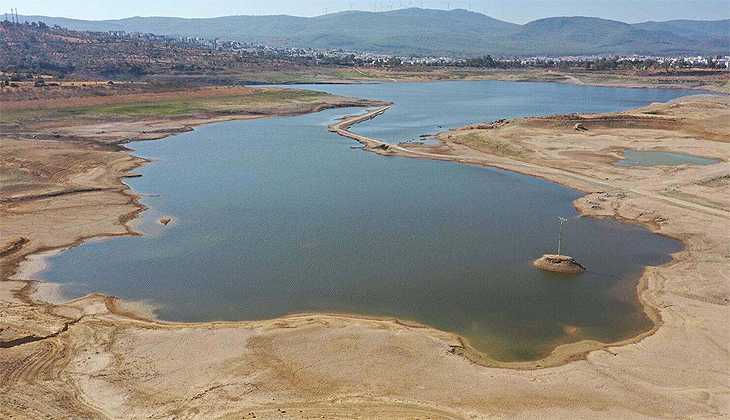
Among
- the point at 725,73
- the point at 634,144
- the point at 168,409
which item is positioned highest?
the point at 725,73

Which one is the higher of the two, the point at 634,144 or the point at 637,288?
the point at 634,144

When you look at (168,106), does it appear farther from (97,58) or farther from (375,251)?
(97,58)

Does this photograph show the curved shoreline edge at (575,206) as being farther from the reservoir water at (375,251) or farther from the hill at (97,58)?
the hill at (97,58)

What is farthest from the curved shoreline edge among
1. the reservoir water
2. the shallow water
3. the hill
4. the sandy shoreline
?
the hill

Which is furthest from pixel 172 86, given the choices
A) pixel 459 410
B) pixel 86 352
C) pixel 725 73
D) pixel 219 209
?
pixel 725 73

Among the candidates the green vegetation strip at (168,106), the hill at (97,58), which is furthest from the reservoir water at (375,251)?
the hill at (97,58)

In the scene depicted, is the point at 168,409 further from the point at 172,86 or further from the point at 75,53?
the point at 75,53
